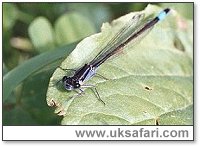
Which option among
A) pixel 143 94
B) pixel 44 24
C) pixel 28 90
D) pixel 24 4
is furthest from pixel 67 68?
pixel 24 4

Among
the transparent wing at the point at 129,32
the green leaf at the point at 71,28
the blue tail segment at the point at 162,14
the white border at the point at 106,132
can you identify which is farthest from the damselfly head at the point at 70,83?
the green leaf at the point at 71,28

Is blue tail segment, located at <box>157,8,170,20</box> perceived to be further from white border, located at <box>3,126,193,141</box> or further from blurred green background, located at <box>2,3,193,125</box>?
white border, located at <box>3,126,193,141</box>

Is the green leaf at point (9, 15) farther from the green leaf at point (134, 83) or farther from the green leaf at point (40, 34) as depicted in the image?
the green leaf at point (134, 83)

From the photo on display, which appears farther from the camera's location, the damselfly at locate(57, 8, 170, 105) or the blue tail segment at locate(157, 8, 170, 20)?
the blue tail segment at locate(157, 8, 170, 20)

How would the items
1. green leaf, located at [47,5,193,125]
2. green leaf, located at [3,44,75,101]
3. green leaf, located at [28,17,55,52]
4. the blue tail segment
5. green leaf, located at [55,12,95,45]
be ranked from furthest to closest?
green leaf, located at [55,12,95,45]
green leaf, located at [28,17,55,52]
the blue tail segment
green leaf, located at [3,44,75,101]
green leaf, located at [47,5,193,125]

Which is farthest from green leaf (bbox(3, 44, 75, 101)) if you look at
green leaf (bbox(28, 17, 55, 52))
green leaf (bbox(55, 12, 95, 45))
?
green leaf (bbox(55, 12, 95, 45))

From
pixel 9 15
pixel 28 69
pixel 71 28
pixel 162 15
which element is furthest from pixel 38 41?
pixel 162 15
